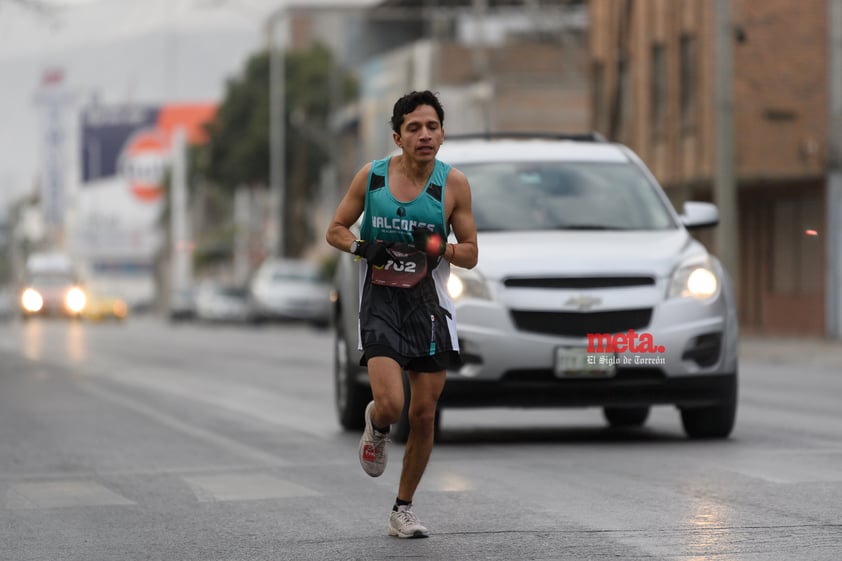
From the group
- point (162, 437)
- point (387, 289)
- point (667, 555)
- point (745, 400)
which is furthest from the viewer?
point (745, 400)

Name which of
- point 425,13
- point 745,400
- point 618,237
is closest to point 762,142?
point 745,400

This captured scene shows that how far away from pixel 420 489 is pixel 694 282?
3034 millimetres

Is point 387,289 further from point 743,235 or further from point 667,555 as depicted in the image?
point 743,235

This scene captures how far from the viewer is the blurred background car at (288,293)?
57.8 meters

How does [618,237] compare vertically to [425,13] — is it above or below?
below

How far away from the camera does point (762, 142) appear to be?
127 ft

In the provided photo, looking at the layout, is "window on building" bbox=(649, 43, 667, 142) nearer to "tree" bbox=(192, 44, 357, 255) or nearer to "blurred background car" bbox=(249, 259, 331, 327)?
"blurred background car" bbox=(249, 259, 331, 327)

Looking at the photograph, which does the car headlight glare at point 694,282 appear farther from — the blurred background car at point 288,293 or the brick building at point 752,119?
the blurred background car at point 288,293

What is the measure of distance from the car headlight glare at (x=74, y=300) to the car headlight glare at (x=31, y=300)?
103 centimetres

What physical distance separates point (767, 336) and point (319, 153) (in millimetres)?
45924

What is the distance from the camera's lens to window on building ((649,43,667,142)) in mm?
43969

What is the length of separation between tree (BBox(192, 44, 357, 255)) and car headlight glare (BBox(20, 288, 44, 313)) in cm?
1360

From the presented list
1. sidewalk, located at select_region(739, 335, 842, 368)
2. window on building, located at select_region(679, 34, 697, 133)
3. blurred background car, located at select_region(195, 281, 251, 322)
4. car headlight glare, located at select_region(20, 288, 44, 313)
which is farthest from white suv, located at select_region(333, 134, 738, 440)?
car headlight glare, located at select_region(20, 288, 44, 313)

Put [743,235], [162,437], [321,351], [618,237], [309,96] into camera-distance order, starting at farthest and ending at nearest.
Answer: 1. [309,96]
2. [743,235]
3. [321,351]
4. [162,437]
5. [618,237]
